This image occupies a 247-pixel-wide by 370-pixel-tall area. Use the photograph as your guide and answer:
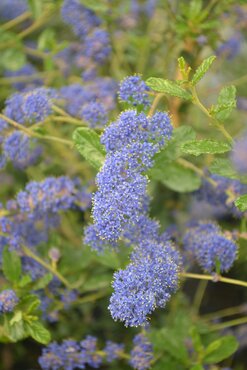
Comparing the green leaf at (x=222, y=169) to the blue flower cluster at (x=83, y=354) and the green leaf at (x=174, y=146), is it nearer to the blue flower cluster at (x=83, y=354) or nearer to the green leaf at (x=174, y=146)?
the green leaf at (x=174, y=146)

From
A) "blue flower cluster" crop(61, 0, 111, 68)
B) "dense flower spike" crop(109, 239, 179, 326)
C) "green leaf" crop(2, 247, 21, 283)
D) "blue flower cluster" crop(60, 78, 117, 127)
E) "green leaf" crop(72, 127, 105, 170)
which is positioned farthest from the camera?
"blue flower cluster" crop(61, 0, 111, 68)

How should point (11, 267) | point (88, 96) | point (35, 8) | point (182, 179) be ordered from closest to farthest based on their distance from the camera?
point (11, 267) < point (182, 179) < point (88, 96) < point (35, 8)

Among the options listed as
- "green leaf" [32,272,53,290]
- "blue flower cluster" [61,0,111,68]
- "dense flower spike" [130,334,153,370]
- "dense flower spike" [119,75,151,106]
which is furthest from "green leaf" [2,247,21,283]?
"blue flower cluster" [61,0,111,68]

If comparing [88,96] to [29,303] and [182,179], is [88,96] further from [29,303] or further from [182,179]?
[29,303]

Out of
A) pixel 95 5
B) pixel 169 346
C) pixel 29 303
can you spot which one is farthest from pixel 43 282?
pixel 95 5

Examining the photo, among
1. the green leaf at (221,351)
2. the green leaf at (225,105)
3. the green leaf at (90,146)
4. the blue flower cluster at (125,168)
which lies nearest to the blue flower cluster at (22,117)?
the green leaf at (90,146)

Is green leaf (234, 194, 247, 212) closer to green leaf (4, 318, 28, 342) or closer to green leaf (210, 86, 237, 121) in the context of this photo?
green leaf (210, 86, 237, 121)
